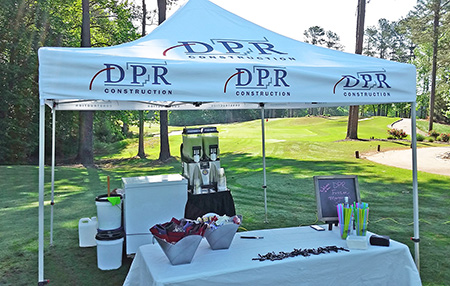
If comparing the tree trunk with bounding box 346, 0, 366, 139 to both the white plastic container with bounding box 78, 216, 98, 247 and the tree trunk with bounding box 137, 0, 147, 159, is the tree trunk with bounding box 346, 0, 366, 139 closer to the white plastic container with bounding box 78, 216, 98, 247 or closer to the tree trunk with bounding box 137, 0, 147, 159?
the tree trunk with bounding box 137, 0, 147, 159

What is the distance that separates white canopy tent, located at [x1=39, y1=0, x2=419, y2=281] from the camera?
8.41 ft

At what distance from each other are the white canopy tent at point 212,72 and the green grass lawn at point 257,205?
140 centimetres

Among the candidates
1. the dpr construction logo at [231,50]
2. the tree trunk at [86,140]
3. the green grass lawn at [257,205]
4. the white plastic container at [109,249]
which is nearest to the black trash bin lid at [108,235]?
the white plastic container at [109,249]

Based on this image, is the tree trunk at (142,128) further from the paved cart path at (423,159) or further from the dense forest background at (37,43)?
the paved cart path at (423,159)

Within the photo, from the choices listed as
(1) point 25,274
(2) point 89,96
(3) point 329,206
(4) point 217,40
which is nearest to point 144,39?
(4) point 217,40

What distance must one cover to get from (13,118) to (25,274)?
1536cm

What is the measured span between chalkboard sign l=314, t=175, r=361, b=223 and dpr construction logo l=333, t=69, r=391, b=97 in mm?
717

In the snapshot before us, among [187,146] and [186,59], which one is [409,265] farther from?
[187,146]

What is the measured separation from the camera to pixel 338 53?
365 centimetres

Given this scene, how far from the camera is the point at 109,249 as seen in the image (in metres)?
3.98

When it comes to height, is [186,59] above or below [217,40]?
below

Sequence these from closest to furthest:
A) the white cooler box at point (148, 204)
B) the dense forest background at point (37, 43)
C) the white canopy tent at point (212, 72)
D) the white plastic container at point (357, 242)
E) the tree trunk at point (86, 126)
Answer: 1. the white canopy tent at point (212, 72)
2. the white plastic container at point (357, 242)
3. the white cooler box at point (148, 204)
4. the tree trunk at point (86, 126)
5. the dense forest background at point (37, 43)

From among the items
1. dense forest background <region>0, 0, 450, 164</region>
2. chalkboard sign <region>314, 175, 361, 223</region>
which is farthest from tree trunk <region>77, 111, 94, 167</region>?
chalkboard sign <region>314, 175, 361, 223</region>

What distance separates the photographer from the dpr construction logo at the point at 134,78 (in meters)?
2.60
